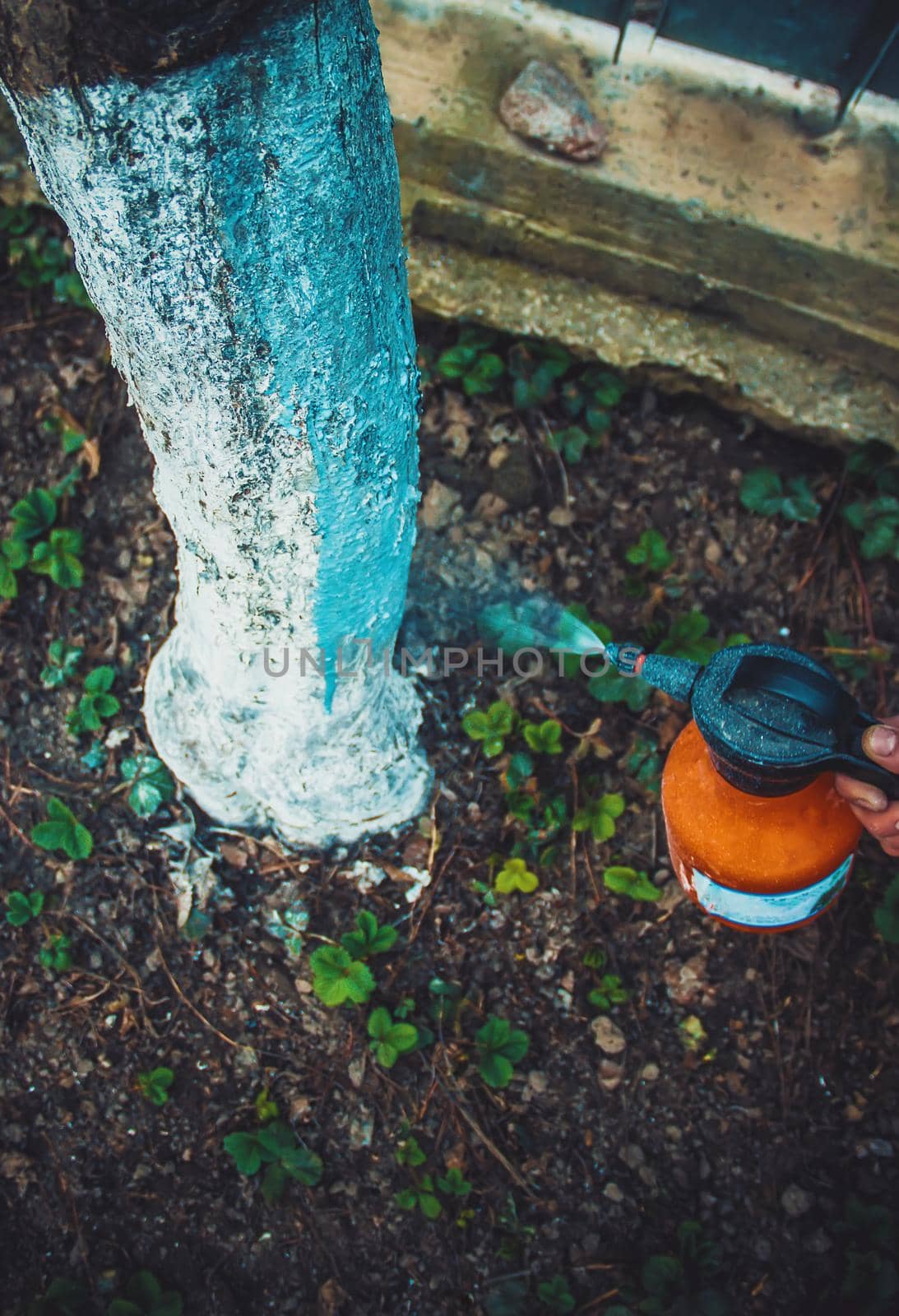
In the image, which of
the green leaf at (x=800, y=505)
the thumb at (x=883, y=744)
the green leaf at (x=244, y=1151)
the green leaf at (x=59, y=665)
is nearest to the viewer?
the thumb at (x=883, y=744)

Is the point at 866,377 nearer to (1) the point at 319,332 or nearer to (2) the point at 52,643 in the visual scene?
(1) the point at 319,332

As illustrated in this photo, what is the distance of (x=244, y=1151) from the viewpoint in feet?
6.18

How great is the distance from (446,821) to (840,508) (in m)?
1.38

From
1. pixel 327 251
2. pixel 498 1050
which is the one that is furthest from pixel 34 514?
pixel 498 1050

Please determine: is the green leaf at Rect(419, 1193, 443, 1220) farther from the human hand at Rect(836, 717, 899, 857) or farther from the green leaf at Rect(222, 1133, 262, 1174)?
the human hand at Rect(836, 717, 899, 857)

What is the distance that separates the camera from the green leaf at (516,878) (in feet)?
6.79

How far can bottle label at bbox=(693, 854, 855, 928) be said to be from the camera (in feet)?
5.26

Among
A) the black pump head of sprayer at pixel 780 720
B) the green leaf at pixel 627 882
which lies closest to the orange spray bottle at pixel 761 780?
the black pump head of sprayer at pixel 780 720

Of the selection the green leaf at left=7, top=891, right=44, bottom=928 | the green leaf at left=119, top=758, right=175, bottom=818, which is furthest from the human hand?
the green leaf at left=7, top=891, right=44, bottom=928

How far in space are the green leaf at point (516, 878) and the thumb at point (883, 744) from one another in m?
0.96

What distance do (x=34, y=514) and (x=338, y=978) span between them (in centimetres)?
142

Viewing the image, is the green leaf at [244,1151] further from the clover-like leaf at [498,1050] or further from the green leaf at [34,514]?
the green leaf at [34,514]

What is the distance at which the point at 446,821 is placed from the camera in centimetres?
217

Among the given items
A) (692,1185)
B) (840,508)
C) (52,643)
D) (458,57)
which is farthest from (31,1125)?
(458,57)
